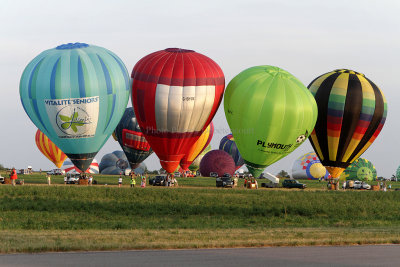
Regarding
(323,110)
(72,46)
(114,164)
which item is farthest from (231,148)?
(72,46)

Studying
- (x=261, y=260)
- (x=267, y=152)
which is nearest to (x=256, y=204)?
(x=267, y=152)

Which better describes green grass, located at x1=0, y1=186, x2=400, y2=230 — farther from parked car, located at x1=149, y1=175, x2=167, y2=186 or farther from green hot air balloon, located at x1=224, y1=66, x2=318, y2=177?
parked car, located at x1=149, y1=175, x2=167, y2=186

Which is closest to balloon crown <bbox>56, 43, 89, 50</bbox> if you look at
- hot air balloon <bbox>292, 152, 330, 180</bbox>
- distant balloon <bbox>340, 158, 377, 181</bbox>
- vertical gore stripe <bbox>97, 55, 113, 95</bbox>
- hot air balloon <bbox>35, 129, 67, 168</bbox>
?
vertical gore stripe <bbox>97, 55, 113, 95</bbox>

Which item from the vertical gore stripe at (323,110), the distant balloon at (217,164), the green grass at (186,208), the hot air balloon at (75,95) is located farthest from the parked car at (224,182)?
the distant balloon at (217,164)

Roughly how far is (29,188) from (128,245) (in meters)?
25.3

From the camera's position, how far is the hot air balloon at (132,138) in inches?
2753

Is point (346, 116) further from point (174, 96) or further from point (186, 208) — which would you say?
point (186, 208)

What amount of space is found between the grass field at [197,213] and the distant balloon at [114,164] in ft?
215

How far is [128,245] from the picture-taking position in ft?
79.7

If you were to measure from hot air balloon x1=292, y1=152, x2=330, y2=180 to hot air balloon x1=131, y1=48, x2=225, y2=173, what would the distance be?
2084 inches

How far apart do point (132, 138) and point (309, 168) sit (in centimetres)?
4453

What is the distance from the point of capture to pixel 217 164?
95062 millimetres

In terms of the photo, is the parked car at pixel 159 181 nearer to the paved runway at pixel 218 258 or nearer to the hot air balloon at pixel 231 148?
the paved runway at pixel 218 258

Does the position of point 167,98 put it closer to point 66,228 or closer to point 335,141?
point 335,141
